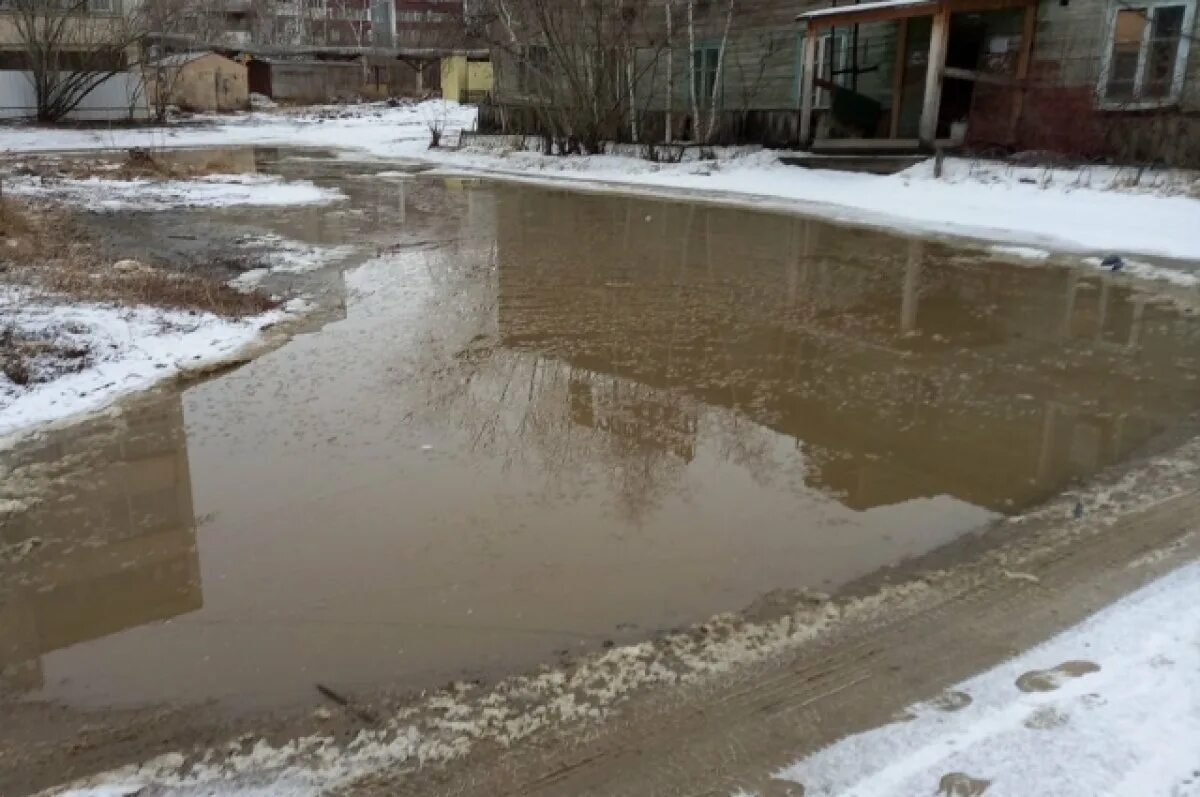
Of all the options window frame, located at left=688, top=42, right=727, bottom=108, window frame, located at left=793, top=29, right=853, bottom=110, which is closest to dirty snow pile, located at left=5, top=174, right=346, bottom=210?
window frame, located at left=688, top=42, right=727, bottom=108

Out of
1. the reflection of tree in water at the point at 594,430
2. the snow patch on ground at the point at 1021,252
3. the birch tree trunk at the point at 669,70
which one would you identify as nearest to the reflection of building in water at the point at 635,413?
the reflection of tree in water at the point at 594,430

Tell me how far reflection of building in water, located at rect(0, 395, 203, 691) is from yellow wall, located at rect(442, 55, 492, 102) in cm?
4529

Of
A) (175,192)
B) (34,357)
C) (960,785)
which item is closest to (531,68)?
(175,192)

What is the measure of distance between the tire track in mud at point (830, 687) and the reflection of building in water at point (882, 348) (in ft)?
2.66

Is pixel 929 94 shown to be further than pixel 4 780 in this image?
Yes

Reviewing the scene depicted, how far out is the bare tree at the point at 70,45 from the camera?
35.3m

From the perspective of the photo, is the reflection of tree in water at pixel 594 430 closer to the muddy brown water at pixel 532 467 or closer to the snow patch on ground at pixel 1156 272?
the muddy brown water at pixel 532 467

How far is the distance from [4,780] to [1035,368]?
22.3 ft

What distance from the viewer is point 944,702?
3.20 meters

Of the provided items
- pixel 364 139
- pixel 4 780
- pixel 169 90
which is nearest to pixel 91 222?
pixel 4 780

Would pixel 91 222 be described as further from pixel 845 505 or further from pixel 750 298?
pixel 845 505

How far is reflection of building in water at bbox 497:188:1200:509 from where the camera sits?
561 centimetres

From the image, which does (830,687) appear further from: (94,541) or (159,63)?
(159,63)

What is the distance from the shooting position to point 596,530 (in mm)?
4684
